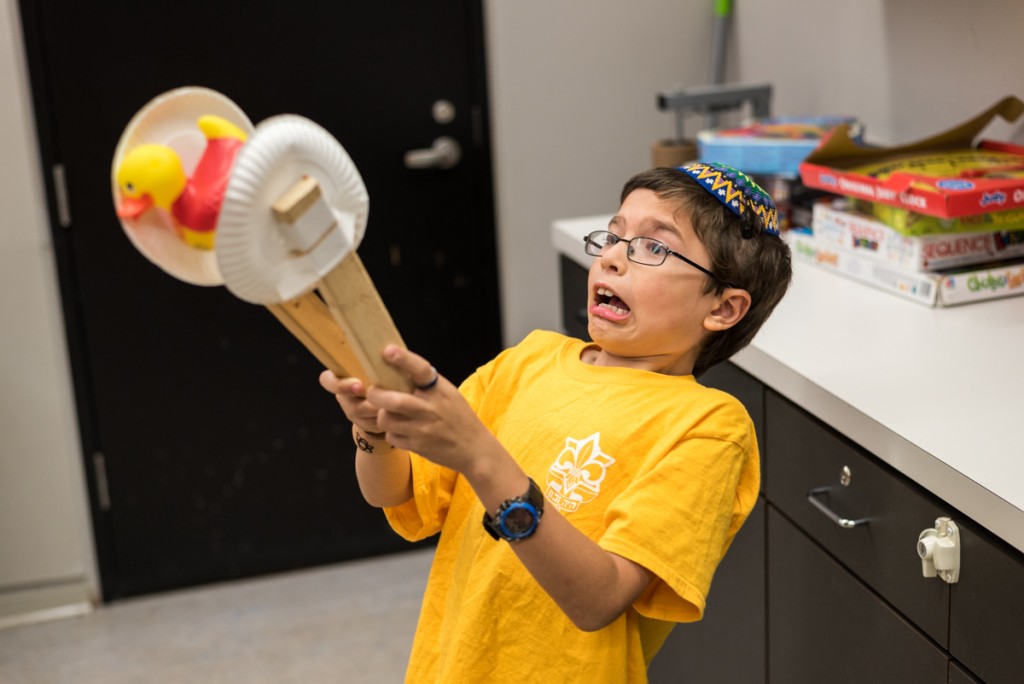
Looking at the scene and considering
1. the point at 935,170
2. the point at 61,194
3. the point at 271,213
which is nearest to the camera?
the point at 271,213

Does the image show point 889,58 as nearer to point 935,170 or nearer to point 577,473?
point 935,170

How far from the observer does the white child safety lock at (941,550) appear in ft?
3.87

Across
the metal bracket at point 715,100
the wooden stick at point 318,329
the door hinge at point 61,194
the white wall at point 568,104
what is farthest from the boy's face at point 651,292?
the door hinge at point 61,194

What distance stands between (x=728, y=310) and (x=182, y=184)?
607mm

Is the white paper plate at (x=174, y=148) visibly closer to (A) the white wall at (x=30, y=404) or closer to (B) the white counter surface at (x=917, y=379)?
(B) the white counter surface at (x=917, y=379)

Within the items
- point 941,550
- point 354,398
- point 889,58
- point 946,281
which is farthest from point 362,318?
point 889,58

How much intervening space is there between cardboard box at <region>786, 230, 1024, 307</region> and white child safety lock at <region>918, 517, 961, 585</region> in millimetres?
586

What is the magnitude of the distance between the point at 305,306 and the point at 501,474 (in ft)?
0.67

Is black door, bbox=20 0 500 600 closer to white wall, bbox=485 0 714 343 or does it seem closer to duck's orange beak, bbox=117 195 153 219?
white wall, bbox=485 0 714 343

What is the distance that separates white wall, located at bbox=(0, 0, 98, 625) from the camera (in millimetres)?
2576

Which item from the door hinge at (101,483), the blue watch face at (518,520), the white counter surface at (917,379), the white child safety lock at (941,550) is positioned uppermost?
the blue watch face at (518,520)

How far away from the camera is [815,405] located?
1.43 metres

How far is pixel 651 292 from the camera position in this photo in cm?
112

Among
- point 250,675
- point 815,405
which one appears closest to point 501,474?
point 815,405
